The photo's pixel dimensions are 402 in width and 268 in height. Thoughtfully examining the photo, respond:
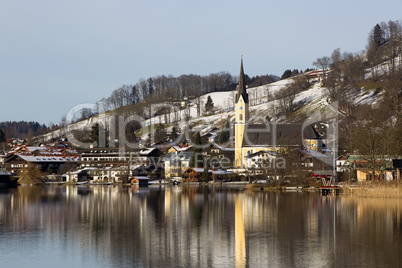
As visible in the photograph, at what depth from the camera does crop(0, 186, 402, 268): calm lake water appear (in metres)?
18.4

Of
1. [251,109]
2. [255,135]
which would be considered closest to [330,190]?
[255,135]

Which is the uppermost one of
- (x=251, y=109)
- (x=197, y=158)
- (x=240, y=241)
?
(x=251, y=109)

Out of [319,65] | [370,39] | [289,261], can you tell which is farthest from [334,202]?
[370,39]

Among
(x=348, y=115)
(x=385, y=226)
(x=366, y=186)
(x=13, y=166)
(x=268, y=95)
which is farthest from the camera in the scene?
(x=268, y=95)

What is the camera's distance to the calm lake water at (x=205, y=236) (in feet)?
60.5

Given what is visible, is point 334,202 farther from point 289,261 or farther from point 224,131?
point 224,131

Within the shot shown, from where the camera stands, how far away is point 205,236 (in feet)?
77.7

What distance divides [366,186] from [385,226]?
18.8 meters

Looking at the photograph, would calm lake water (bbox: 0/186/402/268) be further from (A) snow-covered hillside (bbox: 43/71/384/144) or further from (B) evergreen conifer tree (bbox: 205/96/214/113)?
(B) evergreen conifer tree (bbox: 205/96/214/113)

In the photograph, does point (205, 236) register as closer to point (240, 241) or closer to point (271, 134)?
point (240, 241)

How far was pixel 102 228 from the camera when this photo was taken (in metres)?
26.3

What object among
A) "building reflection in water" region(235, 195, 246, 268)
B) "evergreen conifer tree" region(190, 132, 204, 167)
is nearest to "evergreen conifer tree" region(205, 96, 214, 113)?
"evergreen conifer tree" region(190, 132, 204, 167)

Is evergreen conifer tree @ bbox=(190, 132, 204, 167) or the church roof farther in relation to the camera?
the church roof

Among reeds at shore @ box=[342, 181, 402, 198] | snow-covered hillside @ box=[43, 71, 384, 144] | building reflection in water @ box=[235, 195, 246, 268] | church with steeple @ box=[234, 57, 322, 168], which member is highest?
snow-covered hillside @ box=[43, 71, 384, 144]
